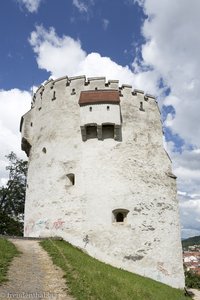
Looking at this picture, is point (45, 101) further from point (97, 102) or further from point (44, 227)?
point (44, 227)

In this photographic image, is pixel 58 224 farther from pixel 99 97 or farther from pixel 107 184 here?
pixel 99 97

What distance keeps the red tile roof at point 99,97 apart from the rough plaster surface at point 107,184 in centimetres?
36

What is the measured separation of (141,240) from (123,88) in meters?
8.08

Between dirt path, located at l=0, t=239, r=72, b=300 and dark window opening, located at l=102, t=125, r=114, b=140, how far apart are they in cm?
762

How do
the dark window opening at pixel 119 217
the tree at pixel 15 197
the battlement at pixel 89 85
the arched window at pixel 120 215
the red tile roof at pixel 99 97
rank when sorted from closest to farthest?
the arched window at pixel 120 215 → the dark window opening at pixel 119 217 → the red tile roof at pixel 99 97 → the battlement at pixel 89 85 → the tree at pixel 15 197

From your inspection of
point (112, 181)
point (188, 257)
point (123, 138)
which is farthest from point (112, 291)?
point (188, 257)

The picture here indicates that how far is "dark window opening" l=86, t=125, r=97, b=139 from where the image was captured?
754 inches

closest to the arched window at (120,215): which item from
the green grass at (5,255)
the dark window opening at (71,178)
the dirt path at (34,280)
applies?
the dark window opening at (71,178)

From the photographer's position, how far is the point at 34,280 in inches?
391

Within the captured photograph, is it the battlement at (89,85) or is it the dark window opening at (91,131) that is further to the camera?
the battlement at (89,85)

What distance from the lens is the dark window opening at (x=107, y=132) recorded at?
19.2m

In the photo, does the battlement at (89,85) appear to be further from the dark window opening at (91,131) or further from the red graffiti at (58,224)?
the red graffiti at (58,224)

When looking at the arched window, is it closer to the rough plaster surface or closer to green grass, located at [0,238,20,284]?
the rough plaster surface

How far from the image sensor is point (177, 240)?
18.9 metres
